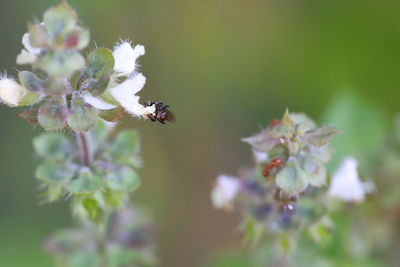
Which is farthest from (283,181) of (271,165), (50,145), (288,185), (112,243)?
(112,243)

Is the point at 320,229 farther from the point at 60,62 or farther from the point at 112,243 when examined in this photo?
the point at 60,62

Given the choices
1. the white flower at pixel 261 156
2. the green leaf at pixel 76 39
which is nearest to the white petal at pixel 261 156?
the white flower at pixel 261 156

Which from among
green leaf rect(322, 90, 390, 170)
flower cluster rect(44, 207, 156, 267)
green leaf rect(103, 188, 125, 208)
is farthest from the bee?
green leaf rect(322, 90, 390, 170)

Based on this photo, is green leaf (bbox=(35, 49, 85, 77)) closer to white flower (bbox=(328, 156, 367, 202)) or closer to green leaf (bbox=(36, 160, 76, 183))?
green leaf (bbox=(36, 160, 76, 183))

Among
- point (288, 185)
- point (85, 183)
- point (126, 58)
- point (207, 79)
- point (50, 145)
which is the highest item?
point (207, 79)

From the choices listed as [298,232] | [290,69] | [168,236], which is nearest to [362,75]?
[290,69]
